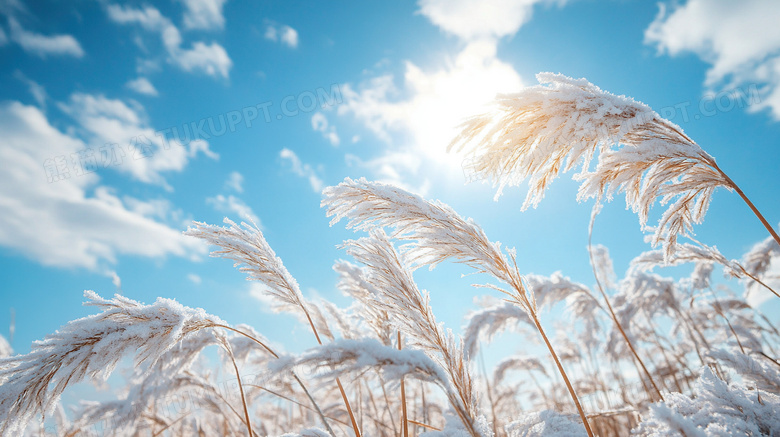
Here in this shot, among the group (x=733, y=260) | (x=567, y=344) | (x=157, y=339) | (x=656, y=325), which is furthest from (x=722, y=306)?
(x=157, y=339)

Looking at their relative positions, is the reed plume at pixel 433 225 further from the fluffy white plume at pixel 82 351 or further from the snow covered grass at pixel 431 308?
the fluffy white plume at pixel 82 351

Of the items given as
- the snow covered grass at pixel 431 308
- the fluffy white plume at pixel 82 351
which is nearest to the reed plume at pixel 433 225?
the snow covered grass at pixel 431 308

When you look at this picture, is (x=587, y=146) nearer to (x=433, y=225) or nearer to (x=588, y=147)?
(x=588, y=147)

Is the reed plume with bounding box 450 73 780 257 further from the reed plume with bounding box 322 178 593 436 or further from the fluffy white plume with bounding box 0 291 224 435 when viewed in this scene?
the fluffy white plume with bounding box 0 291 224 435

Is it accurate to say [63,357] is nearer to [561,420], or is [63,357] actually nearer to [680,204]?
[561,420]

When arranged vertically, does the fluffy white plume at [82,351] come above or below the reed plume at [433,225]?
below

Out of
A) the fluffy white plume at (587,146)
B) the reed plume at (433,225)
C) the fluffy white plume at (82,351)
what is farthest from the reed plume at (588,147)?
the fluffy white plume at (82,351)

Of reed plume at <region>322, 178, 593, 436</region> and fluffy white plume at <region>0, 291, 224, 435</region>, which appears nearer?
fluffy white plume at <region>0, 291, 224, 435</region>

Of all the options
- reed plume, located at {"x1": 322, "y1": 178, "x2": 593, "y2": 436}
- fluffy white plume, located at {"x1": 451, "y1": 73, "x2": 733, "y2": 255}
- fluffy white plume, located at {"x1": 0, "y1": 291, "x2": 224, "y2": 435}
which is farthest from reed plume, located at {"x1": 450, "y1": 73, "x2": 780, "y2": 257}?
fluffy white plume, located at {"x1": 0, "y1": 291, "x2": 224, "y2": 435}

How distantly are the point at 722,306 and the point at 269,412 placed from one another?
697 centimetres

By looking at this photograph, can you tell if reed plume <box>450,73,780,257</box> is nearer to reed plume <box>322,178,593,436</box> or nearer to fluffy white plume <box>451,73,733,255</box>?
fluffy white plume <box>451,73,733,255</box>

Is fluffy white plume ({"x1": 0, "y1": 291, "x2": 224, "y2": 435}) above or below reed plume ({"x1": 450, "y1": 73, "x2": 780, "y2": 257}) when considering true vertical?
below

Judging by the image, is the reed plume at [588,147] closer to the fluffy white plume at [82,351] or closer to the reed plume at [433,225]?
the reed plume at [433,225]

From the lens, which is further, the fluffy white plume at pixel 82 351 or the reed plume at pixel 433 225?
the reed plume at pixel 433 225
